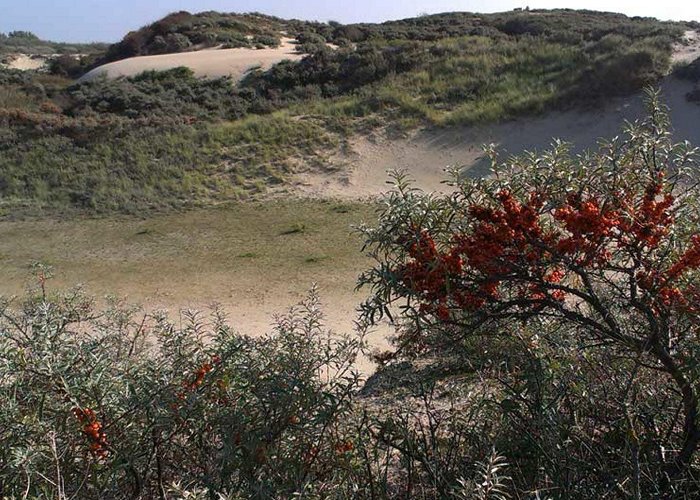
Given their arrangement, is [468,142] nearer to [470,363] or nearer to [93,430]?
[470,363]

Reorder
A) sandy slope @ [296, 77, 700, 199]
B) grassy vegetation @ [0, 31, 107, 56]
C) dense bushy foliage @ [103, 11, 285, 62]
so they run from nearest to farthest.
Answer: sandy slope @ [296, 77, 700, 199]
dense bushy foliage @ [103, 11, 285, 62]
grassy vegetation @ [0, 31, 107, 56]

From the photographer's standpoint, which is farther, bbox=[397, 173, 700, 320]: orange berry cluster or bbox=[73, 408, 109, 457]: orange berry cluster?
bbox=[397, 173, 700, 320]: orange berry cluster

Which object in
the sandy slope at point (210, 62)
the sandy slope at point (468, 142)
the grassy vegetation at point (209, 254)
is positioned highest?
the sandy slope at point (210, 62)

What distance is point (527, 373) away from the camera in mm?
2975

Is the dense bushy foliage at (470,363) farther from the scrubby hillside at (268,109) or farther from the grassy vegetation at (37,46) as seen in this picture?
the grassy vegetation at (37,46)

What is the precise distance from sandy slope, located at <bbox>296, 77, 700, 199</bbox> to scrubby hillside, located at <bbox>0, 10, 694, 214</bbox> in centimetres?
51

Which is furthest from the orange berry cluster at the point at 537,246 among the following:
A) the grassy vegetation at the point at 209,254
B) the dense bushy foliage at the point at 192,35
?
the dense bushy foliage at the point at 192,35

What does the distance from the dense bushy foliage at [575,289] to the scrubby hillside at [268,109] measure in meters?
14.3

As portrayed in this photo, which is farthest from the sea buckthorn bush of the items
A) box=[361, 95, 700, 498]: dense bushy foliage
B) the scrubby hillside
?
Answer: the scrubby hillside

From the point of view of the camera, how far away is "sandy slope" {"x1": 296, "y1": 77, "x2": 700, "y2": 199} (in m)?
17.7

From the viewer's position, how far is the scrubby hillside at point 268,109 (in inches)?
698

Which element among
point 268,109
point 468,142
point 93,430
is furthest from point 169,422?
point 268,109

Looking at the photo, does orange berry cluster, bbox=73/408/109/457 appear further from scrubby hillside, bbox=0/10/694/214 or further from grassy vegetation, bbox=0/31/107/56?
grassy vegetation, bbox=0/31/107/56

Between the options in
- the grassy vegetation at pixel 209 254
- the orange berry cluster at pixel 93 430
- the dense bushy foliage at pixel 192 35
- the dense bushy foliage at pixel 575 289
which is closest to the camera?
the orange berry cluster at pixel 93 430
